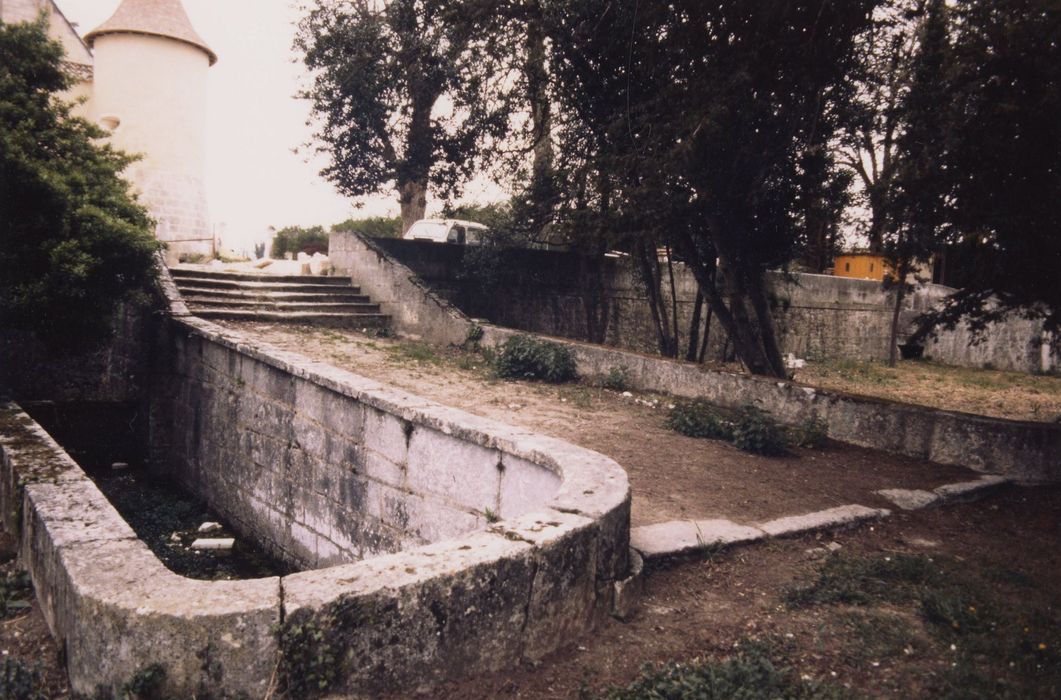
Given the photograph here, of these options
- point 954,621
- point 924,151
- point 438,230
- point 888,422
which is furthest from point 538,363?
point 438,230

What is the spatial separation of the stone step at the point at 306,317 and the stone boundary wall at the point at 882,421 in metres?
4.93

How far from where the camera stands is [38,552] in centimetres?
354

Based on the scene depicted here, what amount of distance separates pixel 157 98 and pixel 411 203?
34.7 ft

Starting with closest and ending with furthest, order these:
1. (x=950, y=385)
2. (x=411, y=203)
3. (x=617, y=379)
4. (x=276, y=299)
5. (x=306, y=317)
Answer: (x=617, y=379)
(x=306, y=317)
(x=276, y=299)
(x=950, y=385)
(x=411, y=203)

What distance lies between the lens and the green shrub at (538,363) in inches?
→ 377

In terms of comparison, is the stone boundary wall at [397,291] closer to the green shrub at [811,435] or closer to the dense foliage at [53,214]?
the dense foliage at [53,214]

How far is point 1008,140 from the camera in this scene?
19.3 feet

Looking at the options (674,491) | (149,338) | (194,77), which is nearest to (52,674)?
(674,491)

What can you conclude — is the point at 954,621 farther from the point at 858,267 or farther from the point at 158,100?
the point at 158,100

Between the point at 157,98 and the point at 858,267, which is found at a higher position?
the point at 157,98

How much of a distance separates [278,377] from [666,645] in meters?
5.47

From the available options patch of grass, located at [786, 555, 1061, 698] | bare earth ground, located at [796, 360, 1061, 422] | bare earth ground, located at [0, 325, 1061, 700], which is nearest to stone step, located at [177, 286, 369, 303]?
bare earth ground, located at [0, 325, 1061, 700]

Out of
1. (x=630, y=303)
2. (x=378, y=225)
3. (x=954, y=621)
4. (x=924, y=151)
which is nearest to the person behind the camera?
(x=954, y=621)

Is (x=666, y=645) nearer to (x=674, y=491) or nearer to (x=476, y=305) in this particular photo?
(x=674, y=491)
